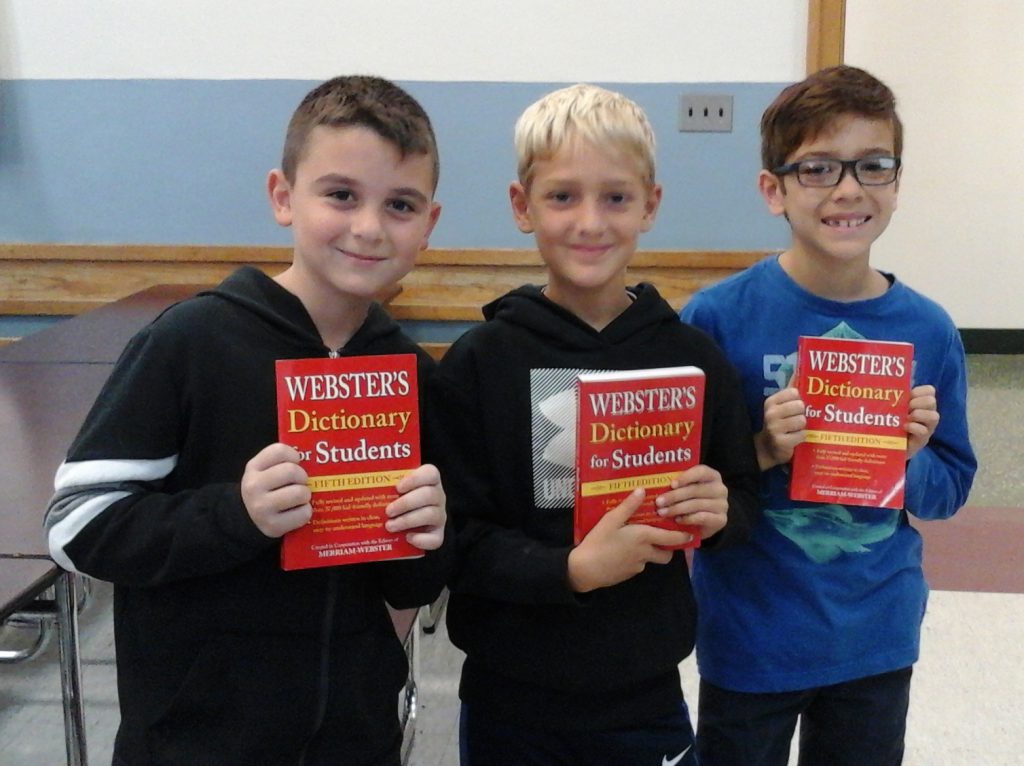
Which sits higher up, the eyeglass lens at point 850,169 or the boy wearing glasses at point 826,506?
the eyeglass lens at point 850,169

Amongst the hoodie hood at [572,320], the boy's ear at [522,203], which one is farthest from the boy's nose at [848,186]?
the boy's ear at [522,203]

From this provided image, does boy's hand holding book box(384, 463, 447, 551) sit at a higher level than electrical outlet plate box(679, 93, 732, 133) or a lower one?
lower

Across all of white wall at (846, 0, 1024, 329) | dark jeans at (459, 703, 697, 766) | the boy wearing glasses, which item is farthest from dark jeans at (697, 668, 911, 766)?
white wall at (846, 0, 1024, 329)

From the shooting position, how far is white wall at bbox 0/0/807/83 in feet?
10.3

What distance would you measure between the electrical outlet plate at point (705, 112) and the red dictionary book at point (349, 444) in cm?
244

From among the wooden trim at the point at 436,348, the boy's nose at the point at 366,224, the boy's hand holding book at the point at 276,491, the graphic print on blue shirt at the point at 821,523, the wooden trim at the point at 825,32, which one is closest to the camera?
the boy's hand holding book at the point at 276,491

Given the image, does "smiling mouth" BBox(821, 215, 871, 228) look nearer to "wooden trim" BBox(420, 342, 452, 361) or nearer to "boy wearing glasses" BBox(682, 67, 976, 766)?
"boy wearing glasses" BBox(682, 67, 976, 766)

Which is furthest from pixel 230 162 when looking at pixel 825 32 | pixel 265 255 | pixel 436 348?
pixel 825 32

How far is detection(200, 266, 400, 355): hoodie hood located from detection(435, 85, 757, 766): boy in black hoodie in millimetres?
144

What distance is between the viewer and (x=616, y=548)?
1.04 metres

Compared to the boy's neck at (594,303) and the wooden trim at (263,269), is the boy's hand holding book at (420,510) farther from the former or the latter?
the wooden trim at (263,269)

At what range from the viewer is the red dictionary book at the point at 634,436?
1013mm

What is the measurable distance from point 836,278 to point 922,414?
0.74 feet

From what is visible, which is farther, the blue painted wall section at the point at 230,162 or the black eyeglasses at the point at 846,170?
the blue painted wall section at the point at 230,162
